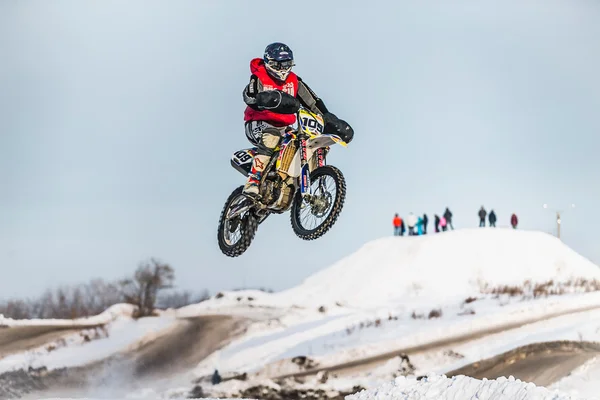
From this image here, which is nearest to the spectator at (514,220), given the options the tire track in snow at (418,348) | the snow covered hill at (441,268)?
the snow covered hill at (441,268)

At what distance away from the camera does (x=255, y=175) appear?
419 inches

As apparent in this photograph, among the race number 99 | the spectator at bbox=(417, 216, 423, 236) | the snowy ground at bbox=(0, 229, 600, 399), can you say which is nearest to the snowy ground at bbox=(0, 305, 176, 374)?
the snowy ground at bbox=(0, 229, 600, 399)

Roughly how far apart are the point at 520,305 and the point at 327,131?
2314cm

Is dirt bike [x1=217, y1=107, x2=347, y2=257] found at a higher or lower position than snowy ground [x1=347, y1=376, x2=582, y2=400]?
higher

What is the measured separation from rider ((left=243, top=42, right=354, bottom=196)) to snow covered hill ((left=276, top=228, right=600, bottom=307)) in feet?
91.6

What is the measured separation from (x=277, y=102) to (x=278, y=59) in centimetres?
67

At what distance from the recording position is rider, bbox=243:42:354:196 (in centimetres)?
975

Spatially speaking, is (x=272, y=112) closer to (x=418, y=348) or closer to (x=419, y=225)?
(x=418, y=348)

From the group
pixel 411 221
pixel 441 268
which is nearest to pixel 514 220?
pixel 441 268

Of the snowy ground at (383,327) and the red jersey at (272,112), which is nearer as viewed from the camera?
the red jersey at (272,112)

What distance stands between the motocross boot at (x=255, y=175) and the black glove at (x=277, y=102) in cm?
96

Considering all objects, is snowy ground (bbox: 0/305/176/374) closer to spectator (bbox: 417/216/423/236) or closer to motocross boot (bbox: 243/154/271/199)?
motocross boot (bbox: 243/154/271/199)

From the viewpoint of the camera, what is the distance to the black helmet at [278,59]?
9945mm

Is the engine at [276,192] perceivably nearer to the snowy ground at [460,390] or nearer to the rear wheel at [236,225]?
the rear wheel at [236,225]
